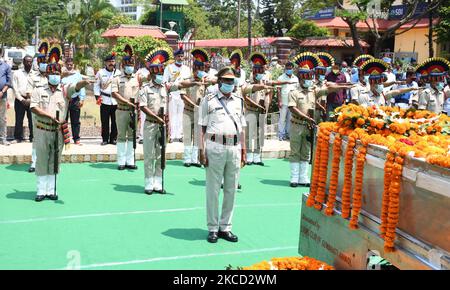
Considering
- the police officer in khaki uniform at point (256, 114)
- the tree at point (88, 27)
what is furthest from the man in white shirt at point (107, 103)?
the tree at point (88, 27)

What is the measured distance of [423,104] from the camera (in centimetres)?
1187

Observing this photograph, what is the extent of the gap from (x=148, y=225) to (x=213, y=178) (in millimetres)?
1327

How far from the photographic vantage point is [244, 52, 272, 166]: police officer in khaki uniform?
11922 millimetres

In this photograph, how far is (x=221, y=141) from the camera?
6.90 meters

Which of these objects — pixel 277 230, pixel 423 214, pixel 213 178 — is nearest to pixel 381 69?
pixel 277 230

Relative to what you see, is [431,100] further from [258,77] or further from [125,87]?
[125,87]

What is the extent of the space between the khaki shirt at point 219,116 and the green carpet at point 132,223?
132cm

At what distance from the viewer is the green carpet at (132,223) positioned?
646cm

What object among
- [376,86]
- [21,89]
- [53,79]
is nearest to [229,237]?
[53,79]

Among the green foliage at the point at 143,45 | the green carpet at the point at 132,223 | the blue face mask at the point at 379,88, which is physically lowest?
the green carpet at the point at 132,223

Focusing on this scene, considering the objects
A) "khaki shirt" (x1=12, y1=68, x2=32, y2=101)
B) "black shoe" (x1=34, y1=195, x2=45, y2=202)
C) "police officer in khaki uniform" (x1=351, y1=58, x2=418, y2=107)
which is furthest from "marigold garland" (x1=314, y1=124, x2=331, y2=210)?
"khaki shirt" (x1=12, y1=68, x2=32, y2=101)

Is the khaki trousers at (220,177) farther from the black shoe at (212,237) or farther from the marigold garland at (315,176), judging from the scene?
the marigold garland at (315,176)

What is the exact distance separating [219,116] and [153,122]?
278cm
